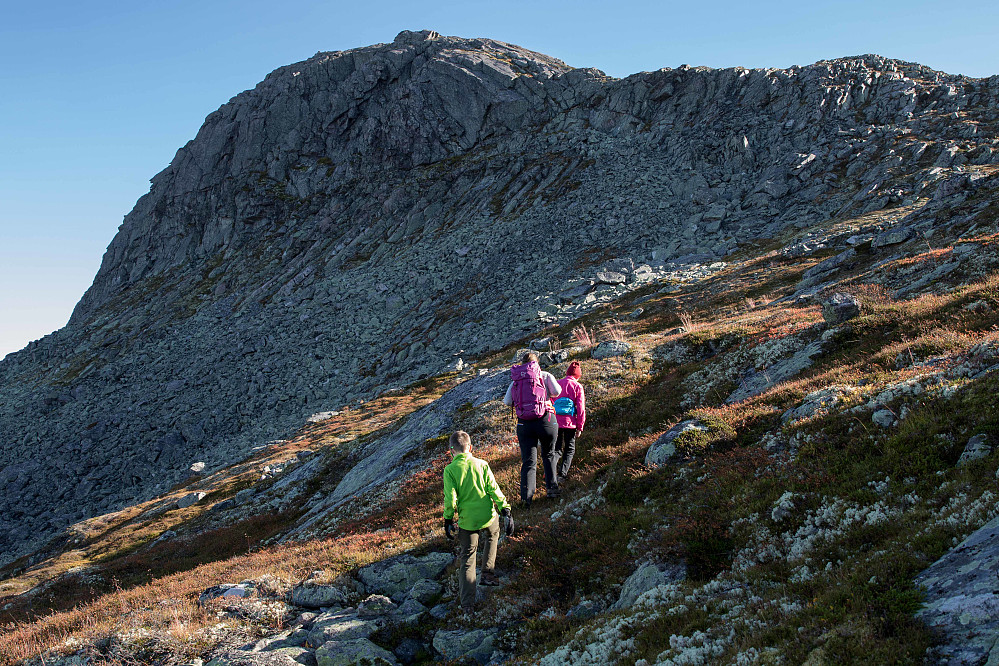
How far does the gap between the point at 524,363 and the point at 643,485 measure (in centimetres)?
334

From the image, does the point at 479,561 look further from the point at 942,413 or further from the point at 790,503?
the point at 942,413

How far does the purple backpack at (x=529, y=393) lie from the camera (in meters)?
10.6

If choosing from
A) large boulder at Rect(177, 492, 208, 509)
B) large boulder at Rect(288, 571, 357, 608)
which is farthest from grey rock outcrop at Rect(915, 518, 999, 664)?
large boulder at Rect(177, 492, 208, 509)

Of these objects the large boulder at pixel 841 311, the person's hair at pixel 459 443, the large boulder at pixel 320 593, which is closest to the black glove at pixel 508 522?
the person's hair at pixel 459 443

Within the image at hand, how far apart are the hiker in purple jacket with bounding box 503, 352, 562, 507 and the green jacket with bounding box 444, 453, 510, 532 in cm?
237

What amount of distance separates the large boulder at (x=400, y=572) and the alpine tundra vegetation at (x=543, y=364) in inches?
2.5

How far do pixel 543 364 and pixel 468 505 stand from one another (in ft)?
45.1

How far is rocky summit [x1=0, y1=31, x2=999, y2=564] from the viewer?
40.4 meters

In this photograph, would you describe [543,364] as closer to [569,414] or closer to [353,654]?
[569,414]

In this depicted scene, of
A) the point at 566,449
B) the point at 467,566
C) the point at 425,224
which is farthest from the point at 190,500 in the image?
the point at 425,224

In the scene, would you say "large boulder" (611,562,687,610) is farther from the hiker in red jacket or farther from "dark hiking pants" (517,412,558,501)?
the hiker in red jacket

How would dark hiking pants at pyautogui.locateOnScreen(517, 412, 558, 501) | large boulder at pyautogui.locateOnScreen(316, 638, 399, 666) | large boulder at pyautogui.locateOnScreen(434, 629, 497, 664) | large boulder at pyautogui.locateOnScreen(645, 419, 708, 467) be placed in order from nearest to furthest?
large boulder at pyautogui.locateOnScreen(434, 629, 497, 664)
large boulder at pyautogui.locateOnScreen(316, 638, 399, 666)
large boulder at pyautogui.locateOnScreen(645, 419, 708, 467)
dark hiking pants at pyautogui.locateOnScreen(517, 412, 558, 501)

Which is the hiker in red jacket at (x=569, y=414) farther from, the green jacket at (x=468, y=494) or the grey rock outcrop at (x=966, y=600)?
the grey rock outcrop at (x=966, y=600)

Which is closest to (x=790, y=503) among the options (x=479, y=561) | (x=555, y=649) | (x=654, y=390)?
(x=555, y=649)
